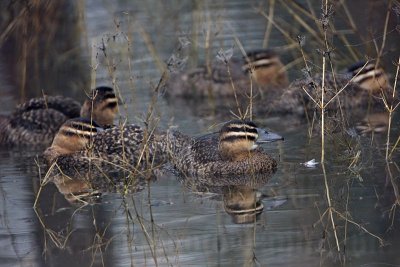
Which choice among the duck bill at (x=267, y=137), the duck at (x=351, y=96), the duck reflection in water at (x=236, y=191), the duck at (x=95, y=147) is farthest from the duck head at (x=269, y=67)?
the duck reflection in water at (x=236, y=191)

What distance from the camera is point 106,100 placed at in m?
12.9

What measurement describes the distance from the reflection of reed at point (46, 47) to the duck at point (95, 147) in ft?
5.93

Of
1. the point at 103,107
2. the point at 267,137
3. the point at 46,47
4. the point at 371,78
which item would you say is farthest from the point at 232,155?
the point at 46,47

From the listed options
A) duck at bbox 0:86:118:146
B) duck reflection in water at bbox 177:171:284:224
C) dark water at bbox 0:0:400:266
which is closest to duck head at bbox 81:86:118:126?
duck at bbox 0:86:118:146

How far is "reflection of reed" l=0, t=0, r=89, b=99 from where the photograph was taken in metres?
14.2

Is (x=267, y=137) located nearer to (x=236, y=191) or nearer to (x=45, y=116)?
(x=236, y=191)

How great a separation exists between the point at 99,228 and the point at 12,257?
Result: 0.86m

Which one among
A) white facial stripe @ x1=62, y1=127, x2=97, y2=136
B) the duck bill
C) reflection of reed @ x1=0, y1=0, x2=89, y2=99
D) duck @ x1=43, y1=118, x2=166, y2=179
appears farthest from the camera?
reflection of reed @ x1=0, y1=0, x2=89, y2=99

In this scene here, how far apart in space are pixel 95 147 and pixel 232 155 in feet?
5.17

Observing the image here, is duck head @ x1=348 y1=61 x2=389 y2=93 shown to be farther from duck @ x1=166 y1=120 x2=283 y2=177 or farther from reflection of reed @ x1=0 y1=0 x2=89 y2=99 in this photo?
reflection of reed @ x1=0 y1=0 x2=89 y2=99

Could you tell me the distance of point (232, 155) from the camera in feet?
35.9

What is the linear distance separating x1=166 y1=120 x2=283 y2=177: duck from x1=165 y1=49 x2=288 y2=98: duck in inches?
147

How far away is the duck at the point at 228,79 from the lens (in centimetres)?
1502

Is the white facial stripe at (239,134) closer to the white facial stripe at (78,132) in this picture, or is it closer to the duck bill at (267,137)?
the duck bill at (267,137)
